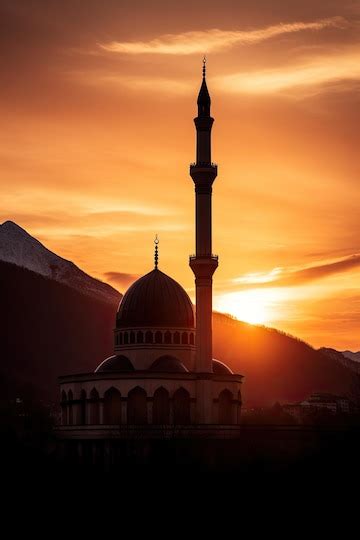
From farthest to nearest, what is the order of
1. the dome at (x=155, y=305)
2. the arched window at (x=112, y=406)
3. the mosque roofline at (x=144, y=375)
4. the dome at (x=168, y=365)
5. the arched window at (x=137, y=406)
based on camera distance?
the dome at (x=155, y=305)
the dome at (x=168, y=365)
the arched window at (x=112, y=406)
the mosque roofline at (x=144, y=375)
the arched window at (x=137, y=406)

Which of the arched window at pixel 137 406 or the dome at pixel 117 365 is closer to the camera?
the arched window at pixel 137 406

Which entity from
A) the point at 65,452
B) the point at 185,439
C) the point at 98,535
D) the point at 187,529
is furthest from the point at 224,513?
the point at 65,452

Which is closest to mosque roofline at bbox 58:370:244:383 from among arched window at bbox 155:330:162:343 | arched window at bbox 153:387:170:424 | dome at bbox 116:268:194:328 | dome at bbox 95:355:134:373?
arched window at bbox 153:387:170:424

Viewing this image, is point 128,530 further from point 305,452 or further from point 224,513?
point 305,452

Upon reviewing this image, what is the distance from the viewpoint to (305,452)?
76.4 m

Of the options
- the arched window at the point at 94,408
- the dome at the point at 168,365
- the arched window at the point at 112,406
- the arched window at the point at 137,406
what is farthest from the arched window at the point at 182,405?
the arched window at the point at 94,408

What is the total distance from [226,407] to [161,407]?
5.92 metres

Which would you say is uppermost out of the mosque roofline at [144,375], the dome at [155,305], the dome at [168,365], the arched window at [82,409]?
the dome at [155,305]

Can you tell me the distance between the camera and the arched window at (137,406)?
259ft

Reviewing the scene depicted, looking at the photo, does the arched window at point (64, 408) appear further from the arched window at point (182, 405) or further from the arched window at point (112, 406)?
the arched window at point (182, 405)

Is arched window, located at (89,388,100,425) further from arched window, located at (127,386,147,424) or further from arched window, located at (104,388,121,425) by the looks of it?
arched window, located at (127,386,147,424)

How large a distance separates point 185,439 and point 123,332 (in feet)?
41.2

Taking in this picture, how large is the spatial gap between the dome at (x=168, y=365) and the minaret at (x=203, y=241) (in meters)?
1.48

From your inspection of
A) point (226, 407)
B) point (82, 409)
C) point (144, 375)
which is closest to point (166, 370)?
point (144, 375)
